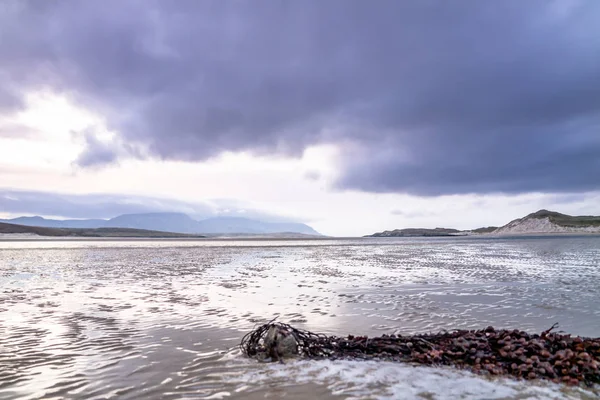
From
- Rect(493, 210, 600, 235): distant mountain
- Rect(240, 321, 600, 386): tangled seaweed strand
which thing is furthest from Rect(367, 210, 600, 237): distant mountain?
Rect(240, 321, 600, 386): tangled seaweed strand

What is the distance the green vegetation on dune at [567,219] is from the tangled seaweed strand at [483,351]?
546 ft

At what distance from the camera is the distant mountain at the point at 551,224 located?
139375 millimetres

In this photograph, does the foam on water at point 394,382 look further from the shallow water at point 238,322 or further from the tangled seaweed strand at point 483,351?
the tangled seaweed strand at point 483,351

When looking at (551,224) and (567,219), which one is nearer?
(567,219)

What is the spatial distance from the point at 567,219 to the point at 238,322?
604 feet

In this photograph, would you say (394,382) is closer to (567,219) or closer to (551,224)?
(551,224)

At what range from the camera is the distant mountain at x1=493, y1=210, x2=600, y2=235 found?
139 meters

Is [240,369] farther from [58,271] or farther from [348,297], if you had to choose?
[58,271]

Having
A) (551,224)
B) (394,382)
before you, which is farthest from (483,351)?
(551,224)

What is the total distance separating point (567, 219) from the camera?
509ft

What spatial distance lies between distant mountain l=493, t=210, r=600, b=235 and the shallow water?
147611 millimetres

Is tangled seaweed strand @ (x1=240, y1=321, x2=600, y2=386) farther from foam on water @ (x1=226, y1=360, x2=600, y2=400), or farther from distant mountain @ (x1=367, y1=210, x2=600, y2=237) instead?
distant mountain @ (x1=367, y1=210, x2=600, y2=237)

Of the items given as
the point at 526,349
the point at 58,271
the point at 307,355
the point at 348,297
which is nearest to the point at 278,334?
the point at 307,355

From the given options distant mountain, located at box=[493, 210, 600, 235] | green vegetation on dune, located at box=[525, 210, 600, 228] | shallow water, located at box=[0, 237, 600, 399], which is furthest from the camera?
green vegetation on dune, located at box=[525, 210, 600, 228]
